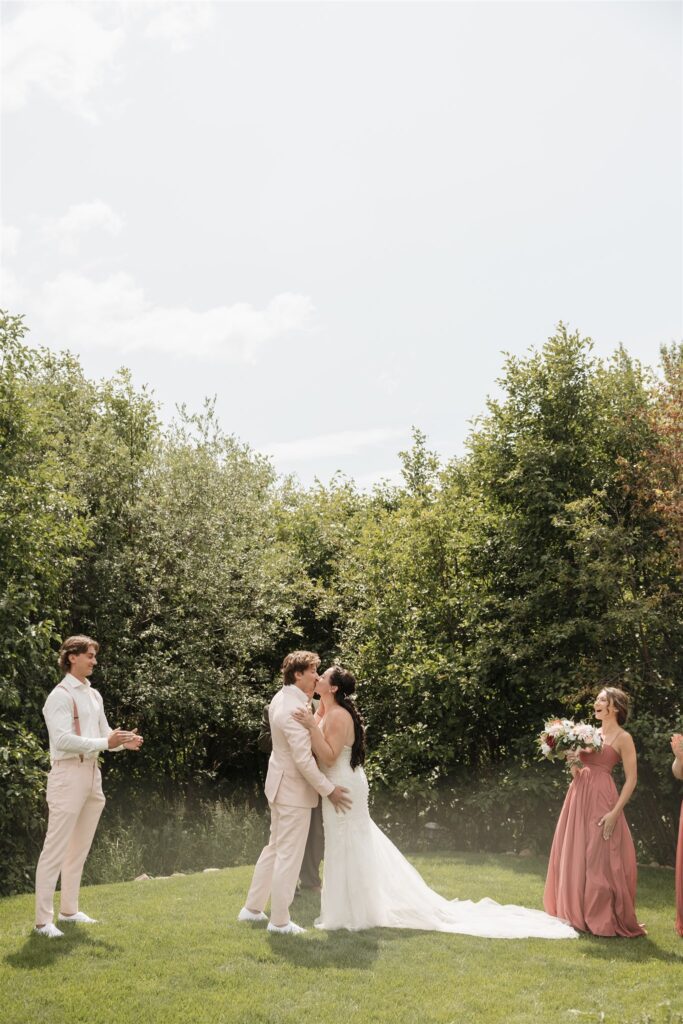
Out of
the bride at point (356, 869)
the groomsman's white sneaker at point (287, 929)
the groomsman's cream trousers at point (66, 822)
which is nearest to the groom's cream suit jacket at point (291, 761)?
the bride at point (356, 869)

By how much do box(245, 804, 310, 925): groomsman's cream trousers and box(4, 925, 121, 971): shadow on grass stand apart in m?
1.27

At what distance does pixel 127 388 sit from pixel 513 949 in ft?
73.4

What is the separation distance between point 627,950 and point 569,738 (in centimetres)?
177

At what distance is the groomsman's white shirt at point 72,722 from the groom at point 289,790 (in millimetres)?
1314

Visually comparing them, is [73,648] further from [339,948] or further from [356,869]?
[339,948]

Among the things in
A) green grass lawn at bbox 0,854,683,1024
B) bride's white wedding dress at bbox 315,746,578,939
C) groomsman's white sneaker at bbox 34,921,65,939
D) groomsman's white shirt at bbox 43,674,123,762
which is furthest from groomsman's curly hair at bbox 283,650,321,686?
groomsman's white sneaker at bbox 34,921,65,939

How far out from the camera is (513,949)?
755cm

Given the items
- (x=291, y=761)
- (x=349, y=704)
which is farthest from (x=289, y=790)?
(x=349, y=704)

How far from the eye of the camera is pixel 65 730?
739cm

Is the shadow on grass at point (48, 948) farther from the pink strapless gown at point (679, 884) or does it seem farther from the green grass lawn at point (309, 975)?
the pink strapless gown at point (679, 884)

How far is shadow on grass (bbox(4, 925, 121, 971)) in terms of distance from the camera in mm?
6723

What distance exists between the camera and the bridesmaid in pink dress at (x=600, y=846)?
8188mm

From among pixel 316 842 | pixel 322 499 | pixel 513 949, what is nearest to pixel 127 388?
pixel 322 499

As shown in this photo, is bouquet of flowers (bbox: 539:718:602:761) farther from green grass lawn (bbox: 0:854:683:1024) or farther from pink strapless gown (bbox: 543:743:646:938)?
green grass lawn (bbox: 0:854:683:1024)
